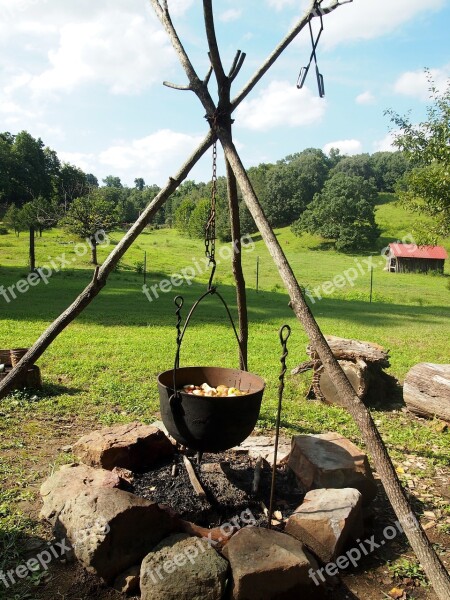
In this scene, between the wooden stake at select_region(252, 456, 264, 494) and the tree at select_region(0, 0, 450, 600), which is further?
the wooden stake at select_region(252, 456, 264, 494)

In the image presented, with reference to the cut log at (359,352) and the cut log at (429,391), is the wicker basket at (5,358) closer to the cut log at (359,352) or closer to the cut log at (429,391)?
the cut log at (359,352)

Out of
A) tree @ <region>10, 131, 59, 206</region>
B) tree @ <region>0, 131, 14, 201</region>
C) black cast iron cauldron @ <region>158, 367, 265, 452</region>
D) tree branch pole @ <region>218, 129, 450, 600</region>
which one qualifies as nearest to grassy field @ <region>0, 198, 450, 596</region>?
black cast iron cauldron @ <region>158, 367, 265, 452</region>

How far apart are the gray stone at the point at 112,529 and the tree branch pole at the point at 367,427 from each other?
1548 mm

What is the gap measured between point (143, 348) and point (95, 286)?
5.90 metres

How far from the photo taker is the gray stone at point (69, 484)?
Result: 11.7ft

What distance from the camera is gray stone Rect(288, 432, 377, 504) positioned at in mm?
3945

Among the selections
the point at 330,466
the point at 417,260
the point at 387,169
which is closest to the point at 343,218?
the point at 417,260

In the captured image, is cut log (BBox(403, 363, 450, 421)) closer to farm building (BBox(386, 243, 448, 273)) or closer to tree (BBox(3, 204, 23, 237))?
tree (BBox(3, 204, 23, 237))

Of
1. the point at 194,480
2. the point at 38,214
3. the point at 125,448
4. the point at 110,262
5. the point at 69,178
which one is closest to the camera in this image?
the point at 110,262

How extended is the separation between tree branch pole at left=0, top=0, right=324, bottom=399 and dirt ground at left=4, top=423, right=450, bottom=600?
120 centimetres

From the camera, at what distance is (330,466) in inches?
158

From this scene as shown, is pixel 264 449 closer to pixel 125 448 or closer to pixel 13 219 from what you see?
pixel 125 448

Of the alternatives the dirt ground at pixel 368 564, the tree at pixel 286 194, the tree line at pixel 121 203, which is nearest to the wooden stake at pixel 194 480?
the dirt ground at pixel 368 564

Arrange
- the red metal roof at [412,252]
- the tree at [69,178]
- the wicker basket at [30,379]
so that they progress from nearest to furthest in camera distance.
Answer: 1. the wicker basket at [30,379]
2. the red metal roof at [412,252]
3. the tree at [69,178]
